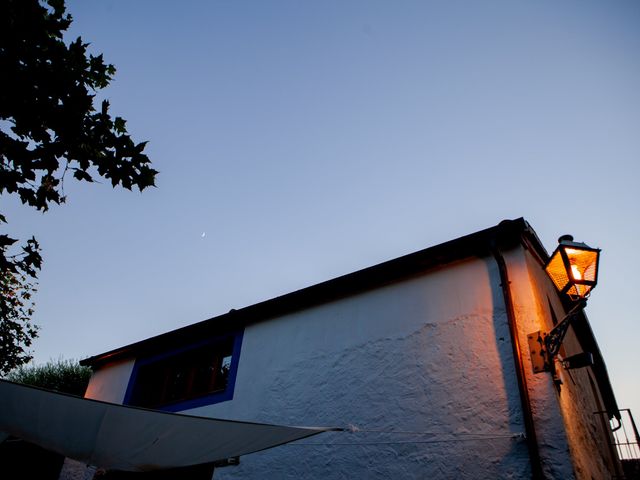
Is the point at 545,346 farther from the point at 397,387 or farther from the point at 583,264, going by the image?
the point at 397,387

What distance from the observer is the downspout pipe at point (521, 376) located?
3.70 meters

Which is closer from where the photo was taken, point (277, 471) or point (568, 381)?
point (568, 381)

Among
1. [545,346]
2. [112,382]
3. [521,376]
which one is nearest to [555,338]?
[545,346]

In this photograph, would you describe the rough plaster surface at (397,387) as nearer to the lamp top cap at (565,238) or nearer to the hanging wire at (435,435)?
the hanging wire at (435,435)

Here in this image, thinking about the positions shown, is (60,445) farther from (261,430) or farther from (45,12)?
(45,12)

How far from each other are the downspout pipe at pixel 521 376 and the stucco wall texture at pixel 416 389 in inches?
2.8

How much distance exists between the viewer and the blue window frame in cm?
701

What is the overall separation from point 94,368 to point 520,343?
9329 mm

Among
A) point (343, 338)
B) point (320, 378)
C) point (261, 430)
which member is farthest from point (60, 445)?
point (343, 338)

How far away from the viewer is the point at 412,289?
5602mm

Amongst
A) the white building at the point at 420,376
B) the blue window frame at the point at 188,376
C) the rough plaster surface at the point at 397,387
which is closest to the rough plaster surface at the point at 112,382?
the blue window frame at the point at 188,376

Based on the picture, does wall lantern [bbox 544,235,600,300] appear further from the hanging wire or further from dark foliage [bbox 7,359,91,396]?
dark foliage [bbox 7,359,91,396]

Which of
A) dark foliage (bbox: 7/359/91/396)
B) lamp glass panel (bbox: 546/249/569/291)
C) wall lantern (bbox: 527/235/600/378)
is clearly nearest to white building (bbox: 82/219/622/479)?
wall lantern (bbox: 527/235/600/378)

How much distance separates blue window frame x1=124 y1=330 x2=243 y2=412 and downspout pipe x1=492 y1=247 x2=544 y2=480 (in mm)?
4347
